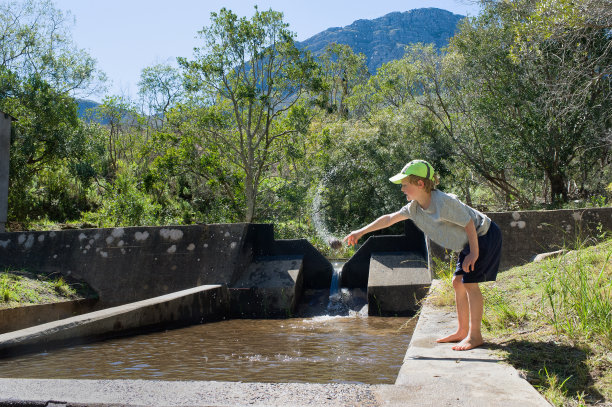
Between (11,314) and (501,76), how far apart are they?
611 inches

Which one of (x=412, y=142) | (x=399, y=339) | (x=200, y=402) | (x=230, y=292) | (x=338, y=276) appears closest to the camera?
(x=200, y=402)

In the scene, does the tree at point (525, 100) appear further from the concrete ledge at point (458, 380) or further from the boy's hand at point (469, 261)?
the concrete ledge at point (458, 380)

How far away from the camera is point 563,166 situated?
1653cm

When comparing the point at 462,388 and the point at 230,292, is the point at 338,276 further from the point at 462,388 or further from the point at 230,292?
the point at 462,388

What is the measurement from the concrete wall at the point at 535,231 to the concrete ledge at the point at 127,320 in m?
3.17

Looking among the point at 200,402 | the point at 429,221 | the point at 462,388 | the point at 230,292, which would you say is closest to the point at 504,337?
the point at 429,221

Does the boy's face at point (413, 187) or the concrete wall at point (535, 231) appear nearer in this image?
the boy's face at point (413, 187)

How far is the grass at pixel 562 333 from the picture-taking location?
2.69 m

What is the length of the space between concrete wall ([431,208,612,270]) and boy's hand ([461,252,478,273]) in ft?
12.0

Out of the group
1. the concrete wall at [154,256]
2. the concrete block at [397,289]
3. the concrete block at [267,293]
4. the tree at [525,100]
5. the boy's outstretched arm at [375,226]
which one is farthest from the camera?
the tree at [525,100]

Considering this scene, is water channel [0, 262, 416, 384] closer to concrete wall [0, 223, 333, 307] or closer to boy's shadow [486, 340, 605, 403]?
boy's shadow [486, 340, 605, 403]

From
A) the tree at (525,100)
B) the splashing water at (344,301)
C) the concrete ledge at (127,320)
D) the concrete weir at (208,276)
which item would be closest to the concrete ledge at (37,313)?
the concrete weir at (208,276)

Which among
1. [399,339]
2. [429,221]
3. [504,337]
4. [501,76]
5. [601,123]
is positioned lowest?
[399,339]

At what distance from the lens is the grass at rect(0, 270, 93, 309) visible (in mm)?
6609
